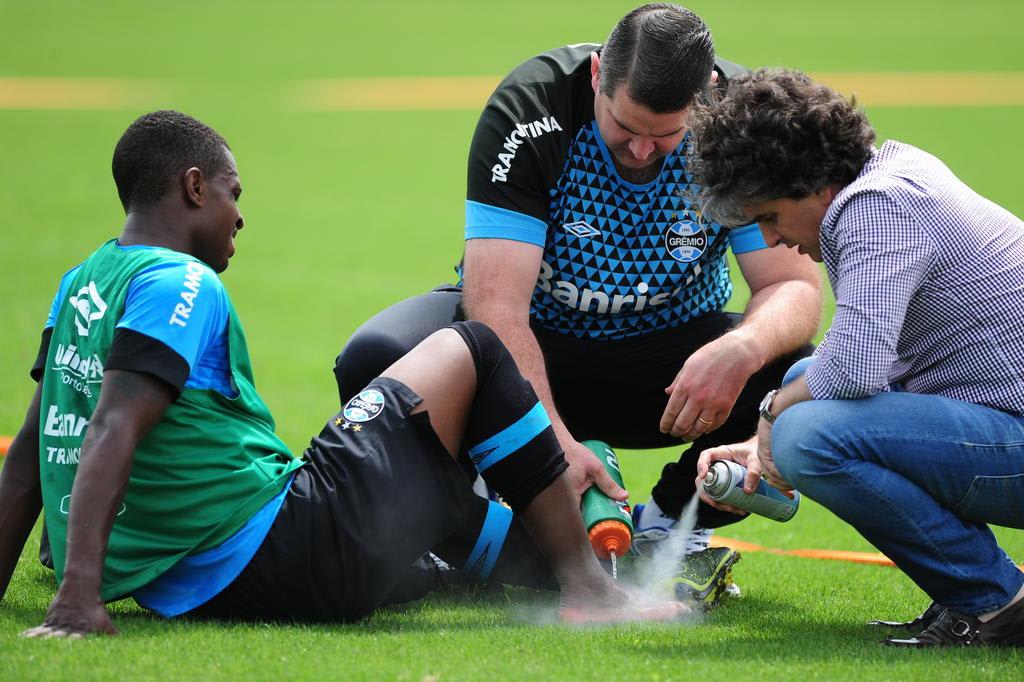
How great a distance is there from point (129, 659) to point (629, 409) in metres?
2.38

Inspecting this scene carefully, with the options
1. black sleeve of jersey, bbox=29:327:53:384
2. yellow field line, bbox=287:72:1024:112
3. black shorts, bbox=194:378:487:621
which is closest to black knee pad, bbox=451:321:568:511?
black shorts, bbox=194:378:487:621

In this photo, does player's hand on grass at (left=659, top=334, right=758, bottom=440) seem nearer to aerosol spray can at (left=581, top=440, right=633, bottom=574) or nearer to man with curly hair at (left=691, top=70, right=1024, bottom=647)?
aerosol spray can at (left=581, top=440, right=633, bottom=574)

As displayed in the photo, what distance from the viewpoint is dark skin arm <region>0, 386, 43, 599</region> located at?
362 centimetres

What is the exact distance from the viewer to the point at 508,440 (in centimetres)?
367

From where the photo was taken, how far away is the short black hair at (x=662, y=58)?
427 centimetres

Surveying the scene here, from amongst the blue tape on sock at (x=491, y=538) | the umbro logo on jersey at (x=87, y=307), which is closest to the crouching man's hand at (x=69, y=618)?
the umbro logo on jersey at (x=87, y=307)

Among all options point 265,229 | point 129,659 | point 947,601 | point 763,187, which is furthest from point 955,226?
point 265,229

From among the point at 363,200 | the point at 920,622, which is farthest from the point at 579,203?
the point at 363,200

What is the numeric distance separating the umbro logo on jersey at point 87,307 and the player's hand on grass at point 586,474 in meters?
1.45

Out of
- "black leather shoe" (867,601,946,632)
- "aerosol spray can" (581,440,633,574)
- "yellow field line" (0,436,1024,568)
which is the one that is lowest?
"yellow field line" (0,436,1024,568)

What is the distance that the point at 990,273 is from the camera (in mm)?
3395

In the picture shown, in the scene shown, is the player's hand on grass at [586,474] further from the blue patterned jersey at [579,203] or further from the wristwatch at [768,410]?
the blue patterned jersey at [579,203]

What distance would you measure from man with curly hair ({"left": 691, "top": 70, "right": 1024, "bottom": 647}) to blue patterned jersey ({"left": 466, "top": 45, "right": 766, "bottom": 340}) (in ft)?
3.76

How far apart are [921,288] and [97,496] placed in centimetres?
207
